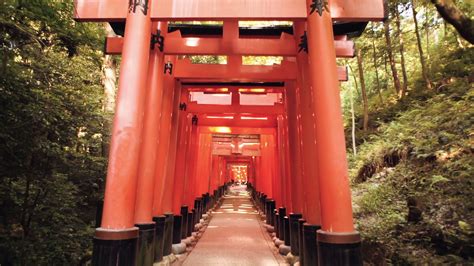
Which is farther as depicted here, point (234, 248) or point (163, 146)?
point (234, 248)

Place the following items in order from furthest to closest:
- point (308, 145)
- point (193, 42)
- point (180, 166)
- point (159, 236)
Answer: point (180, 166), point (159, 236), point (193, 42), point (308, 145)

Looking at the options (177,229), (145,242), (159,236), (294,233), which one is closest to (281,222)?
(294,233)

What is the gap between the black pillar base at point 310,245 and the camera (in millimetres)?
5336

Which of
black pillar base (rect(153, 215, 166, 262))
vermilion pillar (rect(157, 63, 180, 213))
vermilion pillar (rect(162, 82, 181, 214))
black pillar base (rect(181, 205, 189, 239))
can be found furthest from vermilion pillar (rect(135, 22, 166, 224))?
black pillar base (rect(181, 205, 189, 239))

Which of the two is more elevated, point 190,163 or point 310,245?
point 190,163

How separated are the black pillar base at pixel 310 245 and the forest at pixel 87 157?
107 centimetres

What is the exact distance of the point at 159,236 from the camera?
686cm

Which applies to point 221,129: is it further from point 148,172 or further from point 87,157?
point 148,172

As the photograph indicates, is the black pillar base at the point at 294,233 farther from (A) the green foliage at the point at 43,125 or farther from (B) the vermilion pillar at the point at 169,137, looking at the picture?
(A) the green foliage at the point at 43,125

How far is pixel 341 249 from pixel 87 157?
7522mm

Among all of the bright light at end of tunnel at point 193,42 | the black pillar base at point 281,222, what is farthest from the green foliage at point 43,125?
the black pillar base at point 281,222

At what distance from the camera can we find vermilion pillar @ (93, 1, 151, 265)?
4105 millimetres

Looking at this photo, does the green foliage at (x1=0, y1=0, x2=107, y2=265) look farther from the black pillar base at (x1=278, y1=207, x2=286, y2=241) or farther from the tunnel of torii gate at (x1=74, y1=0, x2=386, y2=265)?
the black pillar base at (x1=278, y1=207, x2=286, y2=241)

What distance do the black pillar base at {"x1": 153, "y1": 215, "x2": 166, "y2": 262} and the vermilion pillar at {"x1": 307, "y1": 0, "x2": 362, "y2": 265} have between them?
379cm
